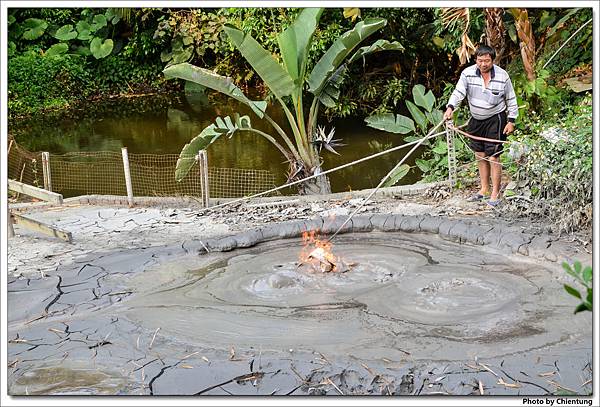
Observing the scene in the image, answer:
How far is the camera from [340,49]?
776cm

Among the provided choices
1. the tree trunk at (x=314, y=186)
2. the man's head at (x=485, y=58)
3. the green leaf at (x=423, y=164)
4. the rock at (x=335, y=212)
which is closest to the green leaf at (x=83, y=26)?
the tree trunk at (x=314, y=186)

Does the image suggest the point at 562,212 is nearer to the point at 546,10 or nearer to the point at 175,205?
the point at 175,205

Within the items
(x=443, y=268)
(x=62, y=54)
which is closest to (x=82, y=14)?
(x=62, y=54)

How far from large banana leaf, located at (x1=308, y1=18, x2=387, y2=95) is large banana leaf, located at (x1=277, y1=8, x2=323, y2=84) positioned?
263mm

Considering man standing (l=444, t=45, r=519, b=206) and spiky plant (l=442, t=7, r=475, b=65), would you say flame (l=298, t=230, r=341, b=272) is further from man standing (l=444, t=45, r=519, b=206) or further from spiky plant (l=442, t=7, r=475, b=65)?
spiky plant (l=442, t=7, r=475, b=65)

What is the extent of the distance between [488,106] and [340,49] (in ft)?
6.36

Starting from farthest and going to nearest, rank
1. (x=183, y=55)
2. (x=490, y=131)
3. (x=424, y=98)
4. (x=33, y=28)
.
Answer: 1. (x=33, y=28)
2. (x=183, y=55)
3. (x=424, y=98)
4. (x=490, y=131)

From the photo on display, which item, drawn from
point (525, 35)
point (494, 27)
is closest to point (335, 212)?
point (525, 35)

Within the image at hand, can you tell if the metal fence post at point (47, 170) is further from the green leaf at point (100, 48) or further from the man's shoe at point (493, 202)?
the green leaf at point (100, 48)

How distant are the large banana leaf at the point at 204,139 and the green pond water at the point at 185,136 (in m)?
2.31

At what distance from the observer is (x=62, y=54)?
16.4 metres

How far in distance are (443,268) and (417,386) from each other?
1.56m

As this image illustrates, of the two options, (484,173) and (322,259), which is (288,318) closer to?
(322,259)

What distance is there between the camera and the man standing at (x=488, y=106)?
20.4 ft
